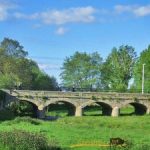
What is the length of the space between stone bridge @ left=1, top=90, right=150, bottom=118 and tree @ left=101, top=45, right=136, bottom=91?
1987 centimetres

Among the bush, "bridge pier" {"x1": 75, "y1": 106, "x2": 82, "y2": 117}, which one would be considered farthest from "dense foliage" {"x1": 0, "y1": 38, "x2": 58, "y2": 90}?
the bush

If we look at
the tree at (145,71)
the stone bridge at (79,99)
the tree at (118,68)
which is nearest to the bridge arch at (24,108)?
the stone bridge at (79,99)

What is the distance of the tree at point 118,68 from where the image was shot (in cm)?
12738

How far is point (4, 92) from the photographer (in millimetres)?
89625

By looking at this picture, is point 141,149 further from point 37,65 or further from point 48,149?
point 37,65

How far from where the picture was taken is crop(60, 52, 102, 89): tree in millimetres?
132250

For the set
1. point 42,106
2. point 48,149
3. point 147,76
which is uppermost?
point 147,76

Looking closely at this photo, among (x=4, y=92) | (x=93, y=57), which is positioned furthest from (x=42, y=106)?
(x=93, y=57)

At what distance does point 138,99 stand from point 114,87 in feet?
79.0

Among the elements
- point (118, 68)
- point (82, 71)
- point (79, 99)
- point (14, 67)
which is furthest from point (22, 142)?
point (82, 71)

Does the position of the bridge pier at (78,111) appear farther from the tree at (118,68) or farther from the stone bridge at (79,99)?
the tree at (118,68)

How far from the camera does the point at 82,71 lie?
134m

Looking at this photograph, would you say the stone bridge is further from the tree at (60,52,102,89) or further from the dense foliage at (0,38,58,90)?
the tree at (60,52,102,89)

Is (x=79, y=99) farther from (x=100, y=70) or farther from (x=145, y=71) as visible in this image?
(x=100, y=70)
